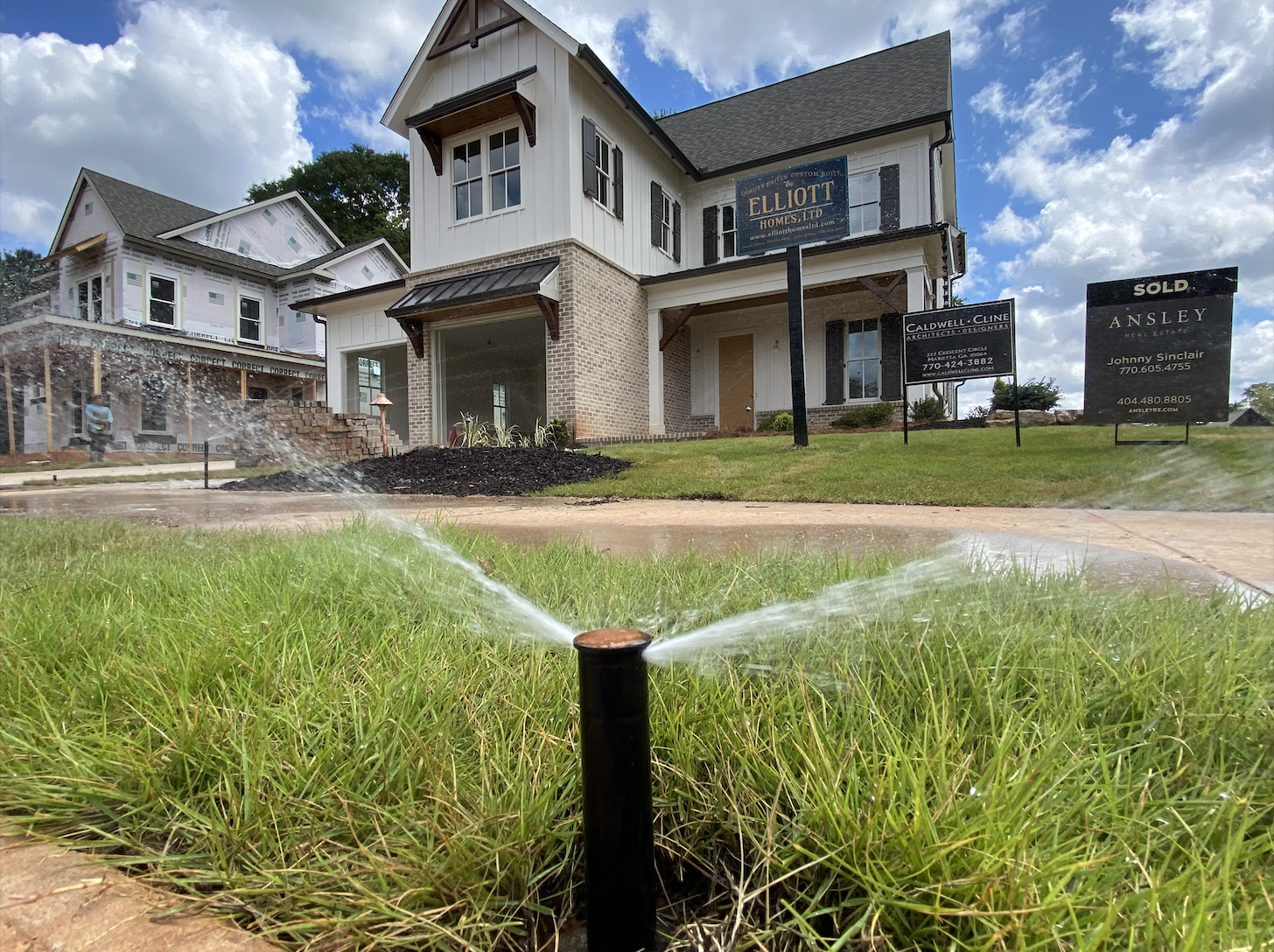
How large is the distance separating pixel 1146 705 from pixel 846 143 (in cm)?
1610

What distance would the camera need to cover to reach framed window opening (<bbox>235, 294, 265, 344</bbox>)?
22.9 meters

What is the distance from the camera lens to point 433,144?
44.4ft

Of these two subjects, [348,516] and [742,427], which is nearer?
[348,516]

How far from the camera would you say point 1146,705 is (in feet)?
3.90

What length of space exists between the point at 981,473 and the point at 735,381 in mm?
10196

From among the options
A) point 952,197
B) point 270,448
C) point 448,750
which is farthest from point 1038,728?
point 952,197

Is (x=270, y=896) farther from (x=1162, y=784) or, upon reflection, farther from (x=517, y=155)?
(x=517, y=155)

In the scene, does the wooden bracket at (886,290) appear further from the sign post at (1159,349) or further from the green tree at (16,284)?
the green tree at (16,284)

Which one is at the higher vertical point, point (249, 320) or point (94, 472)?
point (249, 320)

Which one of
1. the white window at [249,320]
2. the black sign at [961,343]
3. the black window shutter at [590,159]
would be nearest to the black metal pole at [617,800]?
the black sign at [961,343]

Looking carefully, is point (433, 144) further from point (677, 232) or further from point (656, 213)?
point (677, 232)

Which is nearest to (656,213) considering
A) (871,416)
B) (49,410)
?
(871,416)

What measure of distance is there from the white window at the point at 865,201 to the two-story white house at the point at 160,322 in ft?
59.1

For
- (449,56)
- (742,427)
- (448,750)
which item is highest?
(449,56)
